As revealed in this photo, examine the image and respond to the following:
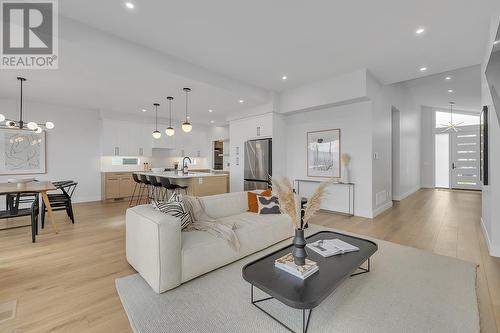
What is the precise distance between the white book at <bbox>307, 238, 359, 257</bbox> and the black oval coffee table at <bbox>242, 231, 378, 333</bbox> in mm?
36

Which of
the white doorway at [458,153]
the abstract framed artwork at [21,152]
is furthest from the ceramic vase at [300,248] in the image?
the white doorway at [458,153]

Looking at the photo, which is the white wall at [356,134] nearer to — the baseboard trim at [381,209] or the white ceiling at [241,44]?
the baseboard trim at [381,209]

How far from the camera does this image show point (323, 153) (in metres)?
5.48

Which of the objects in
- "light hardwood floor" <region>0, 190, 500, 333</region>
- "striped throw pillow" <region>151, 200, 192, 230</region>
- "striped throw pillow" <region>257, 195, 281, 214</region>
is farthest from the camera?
"striped throw pillow" <region>257, 195, 281, 214</region>

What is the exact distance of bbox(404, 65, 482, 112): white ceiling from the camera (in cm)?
535

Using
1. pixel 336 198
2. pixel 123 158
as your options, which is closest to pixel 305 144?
pixel 336 198

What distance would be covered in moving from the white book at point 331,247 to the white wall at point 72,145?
22.2ft

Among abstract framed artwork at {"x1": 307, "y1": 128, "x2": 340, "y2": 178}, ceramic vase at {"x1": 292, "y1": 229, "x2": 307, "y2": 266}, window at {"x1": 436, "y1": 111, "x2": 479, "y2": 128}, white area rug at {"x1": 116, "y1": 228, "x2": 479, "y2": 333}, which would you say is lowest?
white area rug at {"x1": 116, "y1": 228, "x2": 479, "y2": 333}

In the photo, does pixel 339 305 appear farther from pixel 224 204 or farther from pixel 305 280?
pixel 224 204

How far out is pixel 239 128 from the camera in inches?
268

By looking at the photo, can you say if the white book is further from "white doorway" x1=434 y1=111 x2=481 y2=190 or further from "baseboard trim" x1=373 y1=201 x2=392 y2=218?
"white doorway" x1=434 y1=111 x2=481 y2=190

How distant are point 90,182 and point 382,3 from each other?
769 centimetres

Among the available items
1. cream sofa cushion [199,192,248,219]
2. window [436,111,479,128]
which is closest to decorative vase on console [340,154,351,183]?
cream sofa cushion [199,192,248,219]

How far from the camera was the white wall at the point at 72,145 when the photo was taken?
581 centimetres
